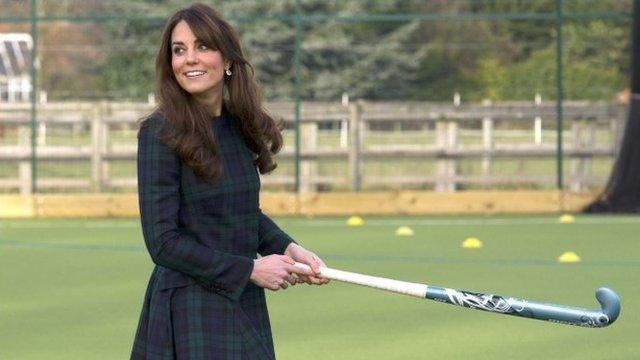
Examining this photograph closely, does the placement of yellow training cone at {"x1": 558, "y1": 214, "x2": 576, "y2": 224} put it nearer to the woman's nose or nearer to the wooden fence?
the wooden fence

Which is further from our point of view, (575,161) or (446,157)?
(446,157)

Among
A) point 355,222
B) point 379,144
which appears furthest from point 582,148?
point 355,222

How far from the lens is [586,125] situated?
67.3 ft

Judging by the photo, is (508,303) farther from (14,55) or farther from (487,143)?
(14,55)

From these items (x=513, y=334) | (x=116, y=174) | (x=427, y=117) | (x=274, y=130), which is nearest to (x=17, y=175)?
(x=116, y=174)

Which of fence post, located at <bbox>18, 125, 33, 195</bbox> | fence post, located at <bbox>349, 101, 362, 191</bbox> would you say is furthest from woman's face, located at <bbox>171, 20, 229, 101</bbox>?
fence post, located at <bbox>349, 101, 362, 191</bbox>

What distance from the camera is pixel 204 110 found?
5.00m

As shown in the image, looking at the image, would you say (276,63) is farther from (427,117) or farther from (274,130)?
(274,130)

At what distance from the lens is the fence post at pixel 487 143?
20.6 m

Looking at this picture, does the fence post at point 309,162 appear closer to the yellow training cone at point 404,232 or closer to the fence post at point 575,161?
the fence post at point 575,161

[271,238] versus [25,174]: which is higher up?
[25,174]

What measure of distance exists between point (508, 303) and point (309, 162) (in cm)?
1561

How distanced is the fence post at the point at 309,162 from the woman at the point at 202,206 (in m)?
15.4

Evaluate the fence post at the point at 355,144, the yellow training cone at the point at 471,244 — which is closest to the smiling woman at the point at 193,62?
the yellow training cone at the point at 471,244
